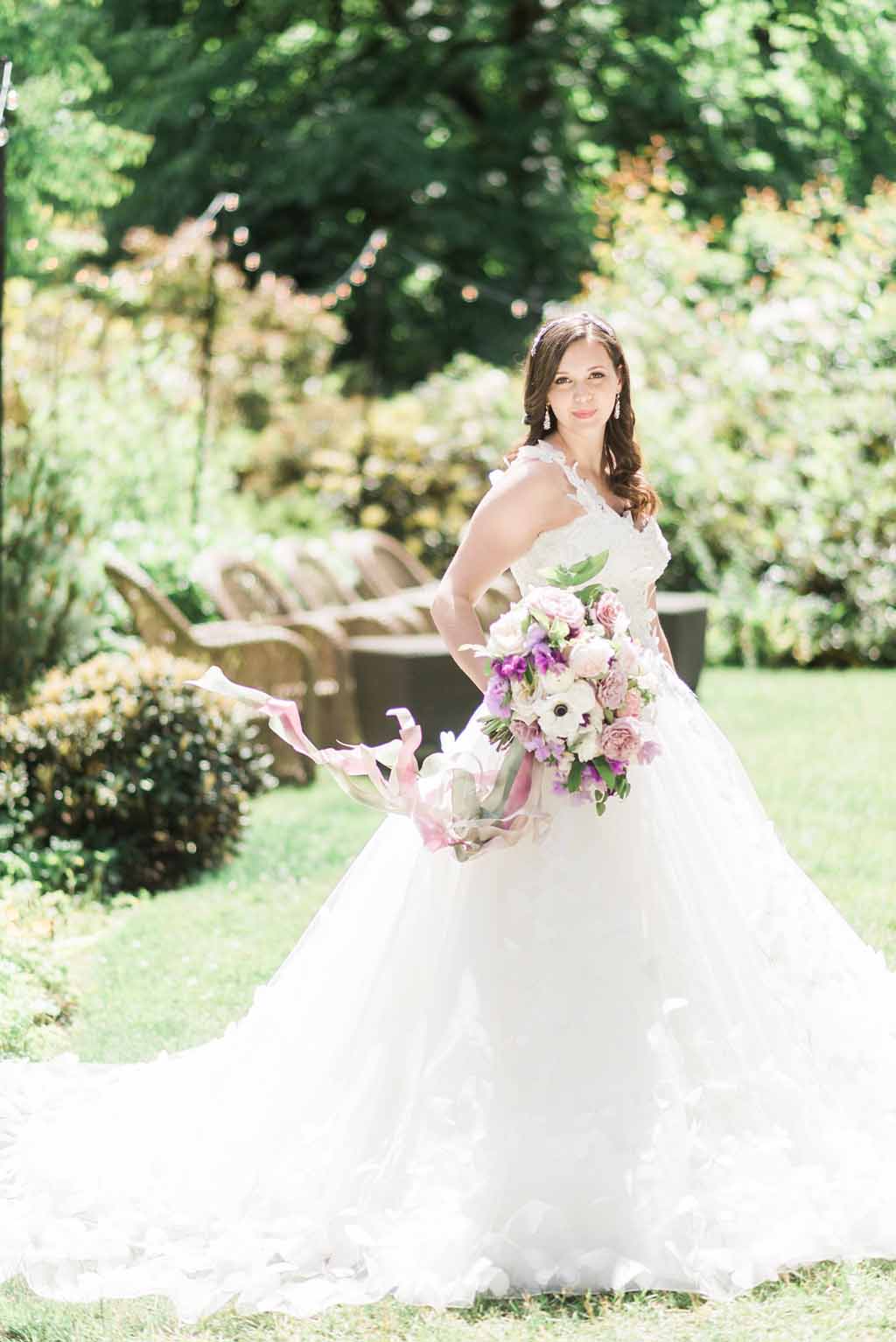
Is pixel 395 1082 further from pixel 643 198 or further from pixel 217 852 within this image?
pixel 643 198

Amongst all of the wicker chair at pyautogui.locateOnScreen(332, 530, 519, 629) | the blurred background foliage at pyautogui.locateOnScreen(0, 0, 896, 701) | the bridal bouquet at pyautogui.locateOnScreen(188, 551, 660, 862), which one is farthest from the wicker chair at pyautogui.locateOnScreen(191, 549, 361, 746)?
the bridal bouquet at pyautogui.locateOnScreen(188, 551, 660, 862)

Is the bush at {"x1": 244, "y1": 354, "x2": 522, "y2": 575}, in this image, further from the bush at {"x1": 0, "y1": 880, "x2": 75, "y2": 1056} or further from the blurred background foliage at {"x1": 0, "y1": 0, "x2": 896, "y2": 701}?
the bush at {"x1": 0, "y1": 880, "x2": 75, "y2": 1056}

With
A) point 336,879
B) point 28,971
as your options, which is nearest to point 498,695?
point 28,971

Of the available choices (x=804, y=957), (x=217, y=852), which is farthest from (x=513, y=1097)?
(x=217, y=852)

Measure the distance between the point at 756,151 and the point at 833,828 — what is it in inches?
607

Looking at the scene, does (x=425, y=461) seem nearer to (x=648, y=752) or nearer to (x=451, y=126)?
(x=451, y=126)

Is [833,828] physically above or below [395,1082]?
below

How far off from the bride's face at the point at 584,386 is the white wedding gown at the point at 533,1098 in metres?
0.11

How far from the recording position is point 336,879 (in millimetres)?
7102

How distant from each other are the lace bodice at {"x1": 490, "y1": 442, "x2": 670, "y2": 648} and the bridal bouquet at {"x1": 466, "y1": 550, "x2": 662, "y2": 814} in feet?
0.88

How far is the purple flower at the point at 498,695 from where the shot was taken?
3.45 m

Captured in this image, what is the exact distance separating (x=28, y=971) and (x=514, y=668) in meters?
2.66

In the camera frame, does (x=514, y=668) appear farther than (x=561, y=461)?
No

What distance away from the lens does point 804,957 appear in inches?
152
